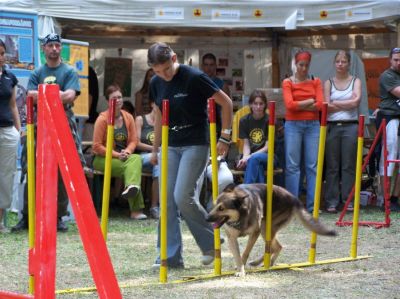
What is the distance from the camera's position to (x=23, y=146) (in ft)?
32.9

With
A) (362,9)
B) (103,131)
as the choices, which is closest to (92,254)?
(103,131)

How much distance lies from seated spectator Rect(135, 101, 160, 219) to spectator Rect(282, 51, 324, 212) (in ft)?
5.56

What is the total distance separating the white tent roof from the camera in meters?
11.9

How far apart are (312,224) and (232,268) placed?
75cm

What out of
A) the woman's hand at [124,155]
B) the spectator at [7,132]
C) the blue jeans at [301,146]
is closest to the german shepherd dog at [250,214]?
the spectator at [7,132]

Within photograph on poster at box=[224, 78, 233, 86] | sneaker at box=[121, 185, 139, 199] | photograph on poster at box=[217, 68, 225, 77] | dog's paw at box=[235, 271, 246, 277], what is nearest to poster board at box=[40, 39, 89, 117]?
sneaker at box=[121, 185, 139, 199]

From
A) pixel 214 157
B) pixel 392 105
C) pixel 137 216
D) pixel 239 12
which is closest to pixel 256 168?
pixel 137 216

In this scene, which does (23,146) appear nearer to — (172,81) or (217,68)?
(172,81)

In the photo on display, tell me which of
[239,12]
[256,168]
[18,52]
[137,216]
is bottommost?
[137,216]

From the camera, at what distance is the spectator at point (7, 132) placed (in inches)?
367

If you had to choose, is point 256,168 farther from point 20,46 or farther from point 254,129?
point 20,46

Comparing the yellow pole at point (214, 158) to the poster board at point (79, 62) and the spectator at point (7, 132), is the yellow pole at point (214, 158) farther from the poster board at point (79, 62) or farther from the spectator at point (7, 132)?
the poster board at point (79, 62)

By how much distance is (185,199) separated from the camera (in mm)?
7000

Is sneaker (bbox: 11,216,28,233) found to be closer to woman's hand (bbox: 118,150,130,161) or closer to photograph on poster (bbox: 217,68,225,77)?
woman's hand (bbox: 118,150,130,161)
